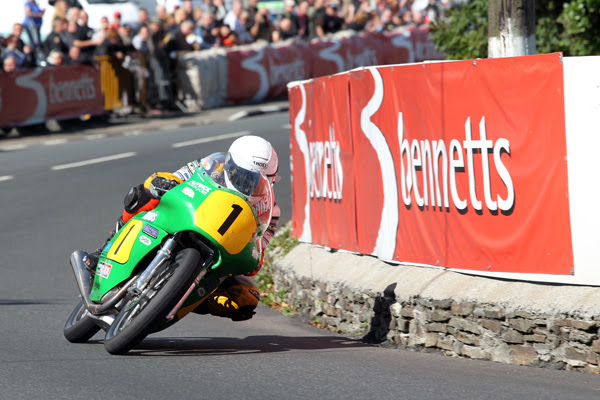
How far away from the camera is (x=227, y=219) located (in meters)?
6.23

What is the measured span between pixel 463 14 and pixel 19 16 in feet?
46.1

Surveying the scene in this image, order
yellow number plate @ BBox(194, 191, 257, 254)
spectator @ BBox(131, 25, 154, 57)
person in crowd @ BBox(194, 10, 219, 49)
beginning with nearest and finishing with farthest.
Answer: yellow number plate @ BBox(194, 191, 257, 254)
spectator @ BBox(131, 25, 154, 57)
person in crowd @ BBox(194, 10, 219, 49)

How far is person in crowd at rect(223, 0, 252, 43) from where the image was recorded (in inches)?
974

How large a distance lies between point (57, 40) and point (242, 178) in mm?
15021

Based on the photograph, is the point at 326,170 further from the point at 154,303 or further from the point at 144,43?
the point at 144,43

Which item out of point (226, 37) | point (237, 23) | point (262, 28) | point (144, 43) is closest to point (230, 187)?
→ point (144, 43)

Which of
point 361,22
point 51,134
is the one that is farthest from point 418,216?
point 361,22

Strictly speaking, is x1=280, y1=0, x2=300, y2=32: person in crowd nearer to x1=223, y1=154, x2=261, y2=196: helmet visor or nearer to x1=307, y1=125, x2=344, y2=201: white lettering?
x1=307, y1=125, x2=344, y2=201: white lettering

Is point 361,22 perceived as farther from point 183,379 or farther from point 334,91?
point 183,379

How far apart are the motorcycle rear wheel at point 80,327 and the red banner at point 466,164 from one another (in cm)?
255

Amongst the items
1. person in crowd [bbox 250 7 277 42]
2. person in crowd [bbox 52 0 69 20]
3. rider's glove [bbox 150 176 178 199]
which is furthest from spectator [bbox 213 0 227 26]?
rider's glove [bbox 150 176 178 199]

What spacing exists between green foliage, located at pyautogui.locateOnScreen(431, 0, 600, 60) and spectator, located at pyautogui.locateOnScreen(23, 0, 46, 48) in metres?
11.4

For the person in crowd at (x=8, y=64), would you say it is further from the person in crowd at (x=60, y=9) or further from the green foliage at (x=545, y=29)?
the green foliage at (x=545, y=29)

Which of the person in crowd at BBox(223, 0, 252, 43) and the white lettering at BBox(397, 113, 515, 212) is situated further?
the person in crowd at BBox(223, 0, 252, 43)
